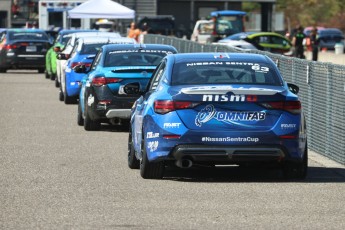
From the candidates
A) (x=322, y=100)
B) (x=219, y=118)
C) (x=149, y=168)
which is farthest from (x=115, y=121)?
(x=219, y=118)

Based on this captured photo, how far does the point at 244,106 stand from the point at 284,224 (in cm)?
293

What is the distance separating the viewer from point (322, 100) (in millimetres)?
17406

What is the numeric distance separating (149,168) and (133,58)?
290 inches

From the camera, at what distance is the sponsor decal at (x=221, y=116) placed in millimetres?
13180

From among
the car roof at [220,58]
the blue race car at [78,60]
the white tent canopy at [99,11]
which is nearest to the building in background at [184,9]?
the white tent canopy at [99,11]

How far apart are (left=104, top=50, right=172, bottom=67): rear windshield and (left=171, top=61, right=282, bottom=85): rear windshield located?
675 centimetres

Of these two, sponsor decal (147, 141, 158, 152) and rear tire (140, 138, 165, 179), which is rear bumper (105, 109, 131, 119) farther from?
sponsor decal (147, 141, 158, 152)

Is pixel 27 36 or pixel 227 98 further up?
pixel 227 98

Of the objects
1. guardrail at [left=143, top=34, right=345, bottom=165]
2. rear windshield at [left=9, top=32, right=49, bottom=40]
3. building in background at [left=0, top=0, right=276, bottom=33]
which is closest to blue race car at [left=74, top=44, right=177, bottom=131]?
guardrail at [left=143, top=34, right=345, bottom=165]

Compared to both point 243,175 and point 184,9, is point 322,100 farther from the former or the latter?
point 184,9

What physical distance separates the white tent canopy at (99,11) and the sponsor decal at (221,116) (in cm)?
3706

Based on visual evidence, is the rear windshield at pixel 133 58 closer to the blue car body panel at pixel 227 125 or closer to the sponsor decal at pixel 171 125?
the blue car body panel at pixel 227 125

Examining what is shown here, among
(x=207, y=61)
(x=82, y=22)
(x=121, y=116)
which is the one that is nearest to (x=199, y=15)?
(x=82, y=22)

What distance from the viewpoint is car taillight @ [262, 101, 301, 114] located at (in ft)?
43.5
